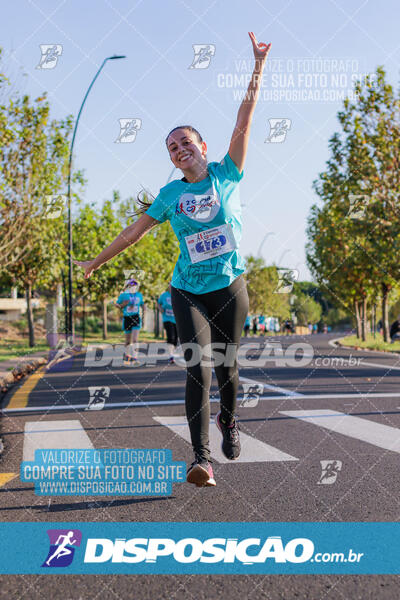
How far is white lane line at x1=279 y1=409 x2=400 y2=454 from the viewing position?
16.7 feet

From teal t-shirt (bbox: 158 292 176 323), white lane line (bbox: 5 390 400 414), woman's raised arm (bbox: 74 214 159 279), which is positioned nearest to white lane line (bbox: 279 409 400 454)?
white lane line (bbox: 5 390 400 414)

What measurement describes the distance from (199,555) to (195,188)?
1.86 m

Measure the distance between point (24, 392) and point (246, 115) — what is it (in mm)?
6427

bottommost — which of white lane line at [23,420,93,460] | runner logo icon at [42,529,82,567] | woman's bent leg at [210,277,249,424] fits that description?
white lane line at [23,420,93,460]

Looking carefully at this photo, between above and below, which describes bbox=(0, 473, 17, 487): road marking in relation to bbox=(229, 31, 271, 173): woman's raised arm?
below

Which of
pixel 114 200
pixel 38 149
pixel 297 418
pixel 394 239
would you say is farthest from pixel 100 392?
pixel 114 200

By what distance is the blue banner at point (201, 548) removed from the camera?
261 centimetres

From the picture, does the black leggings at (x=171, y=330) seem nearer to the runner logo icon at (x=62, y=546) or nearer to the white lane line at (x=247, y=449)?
the white lane line at (x=247, y=449)

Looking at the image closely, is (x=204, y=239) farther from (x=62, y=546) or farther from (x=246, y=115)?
(x=62, y=546)

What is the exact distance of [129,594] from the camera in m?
2.38

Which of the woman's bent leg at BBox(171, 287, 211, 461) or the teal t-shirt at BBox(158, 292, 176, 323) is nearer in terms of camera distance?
the woman's bent leg at BBox(171, 287, 211, 461)

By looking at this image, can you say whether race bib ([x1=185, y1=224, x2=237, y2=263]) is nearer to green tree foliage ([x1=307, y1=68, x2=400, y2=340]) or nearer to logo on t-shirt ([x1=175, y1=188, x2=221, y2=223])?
logo on t-shirt ([x1=175, y1=188, x2=221, y2=223])

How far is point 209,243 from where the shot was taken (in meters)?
3.58

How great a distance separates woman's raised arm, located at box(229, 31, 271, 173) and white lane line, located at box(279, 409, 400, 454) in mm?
2421
